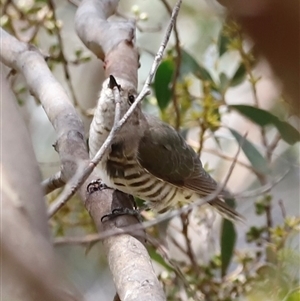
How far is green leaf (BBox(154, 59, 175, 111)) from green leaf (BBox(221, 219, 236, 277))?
1.46 ft

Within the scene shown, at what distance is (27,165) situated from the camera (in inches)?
10.2

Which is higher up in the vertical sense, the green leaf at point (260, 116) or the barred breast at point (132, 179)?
the green leaf at point (260, 116)

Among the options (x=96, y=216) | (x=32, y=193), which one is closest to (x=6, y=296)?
(x=32, y=193)

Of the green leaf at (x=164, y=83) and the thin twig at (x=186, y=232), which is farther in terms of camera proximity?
the green leaf at (x=164, y=83)

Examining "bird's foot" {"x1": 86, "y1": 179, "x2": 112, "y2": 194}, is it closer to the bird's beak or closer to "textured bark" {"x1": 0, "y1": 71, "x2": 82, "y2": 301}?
the bird's beak

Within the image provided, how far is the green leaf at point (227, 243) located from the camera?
1709mm

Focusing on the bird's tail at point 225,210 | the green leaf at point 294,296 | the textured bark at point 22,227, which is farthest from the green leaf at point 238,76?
the textured bark at point 22,227

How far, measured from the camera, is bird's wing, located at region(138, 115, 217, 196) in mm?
1608

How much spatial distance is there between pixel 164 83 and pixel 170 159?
28cm

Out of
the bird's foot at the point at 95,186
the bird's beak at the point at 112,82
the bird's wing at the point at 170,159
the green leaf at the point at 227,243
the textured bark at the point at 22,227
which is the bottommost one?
the green leaf at the point at 227,243

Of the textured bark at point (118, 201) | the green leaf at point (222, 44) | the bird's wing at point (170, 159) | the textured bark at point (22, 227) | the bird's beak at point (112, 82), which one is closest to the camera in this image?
the textured bark at point (22, 227)

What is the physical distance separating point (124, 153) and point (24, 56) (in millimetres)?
389

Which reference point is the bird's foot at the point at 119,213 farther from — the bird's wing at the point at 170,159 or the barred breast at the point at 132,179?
the bird's wing at the point at 170,159

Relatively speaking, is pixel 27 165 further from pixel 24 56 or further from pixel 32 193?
pixel 24 56
